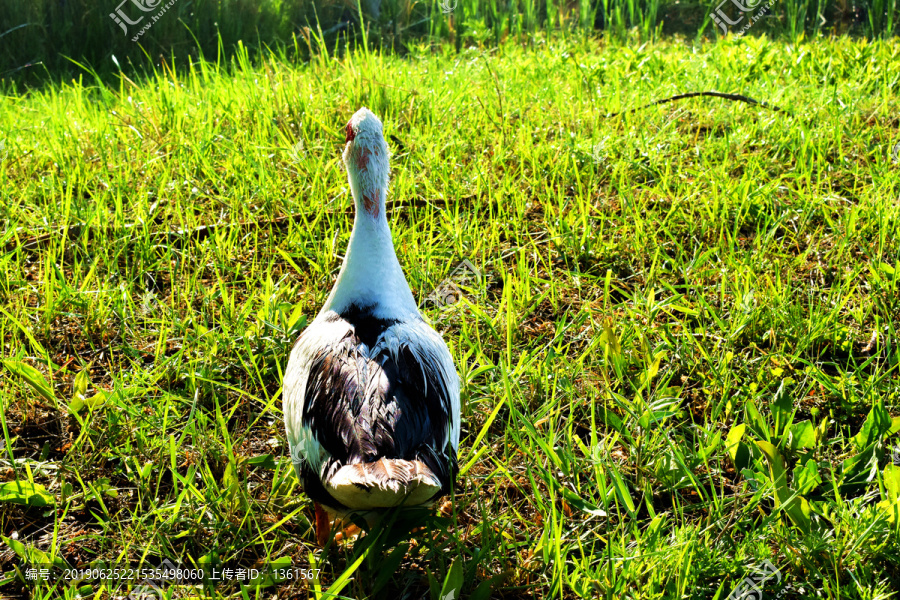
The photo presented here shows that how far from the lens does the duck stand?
2.04 m

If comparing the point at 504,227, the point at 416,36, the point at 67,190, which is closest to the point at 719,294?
the point at 504,227

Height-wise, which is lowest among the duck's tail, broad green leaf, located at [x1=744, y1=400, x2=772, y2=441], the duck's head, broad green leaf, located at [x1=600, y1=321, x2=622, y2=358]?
broad green leaf, located at [x1=744, y1=400, x2=772, y2=441]

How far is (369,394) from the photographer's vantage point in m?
2.28

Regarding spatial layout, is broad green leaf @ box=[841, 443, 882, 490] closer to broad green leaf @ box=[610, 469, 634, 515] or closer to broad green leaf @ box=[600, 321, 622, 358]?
broad green leaf @ box=[610, 469, 634, 515]

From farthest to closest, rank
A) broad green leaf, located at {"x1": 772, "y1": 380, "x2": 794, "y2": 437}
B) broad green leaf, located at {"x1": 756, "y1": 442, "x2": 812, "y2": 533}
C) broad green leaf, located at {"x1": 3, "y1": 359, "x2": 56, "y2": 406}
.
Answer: broad green leaf, located at {"x1": 3, "y1": 359, "x2": 56, "y2": 406} → broad green leaf, located at {"x1": 772, "y1": 380, "x2": 794, "y2": 437} → broad green leaf, located at {"x1": 756, "y1": 442, "x2": 812, "y2": 533}

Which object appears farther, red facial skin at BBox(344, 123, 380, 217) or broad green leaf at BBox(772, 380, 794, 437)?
red facial skin at BBox(344, 123, 380, 217)

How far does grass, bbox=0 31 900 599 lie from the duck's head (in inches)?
24.8

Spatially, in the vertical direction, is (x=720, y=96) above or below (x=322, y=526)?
above

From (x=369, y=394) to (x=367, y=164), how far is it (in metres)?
1.09

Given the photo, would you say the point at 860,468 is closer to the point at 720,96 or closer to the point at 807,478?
the point at 807,478

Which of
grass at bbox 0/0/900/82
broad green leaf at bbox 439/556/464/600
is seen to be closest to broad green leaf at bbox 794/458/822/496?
broad green leaf at bbox 439/556/464/600

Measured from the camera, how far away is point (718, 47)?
6.04 metres

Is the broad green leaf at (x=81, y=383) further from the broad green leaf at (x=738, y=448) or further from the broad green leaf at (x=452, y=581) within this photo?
the broad green leaf at (x=738, y=448)

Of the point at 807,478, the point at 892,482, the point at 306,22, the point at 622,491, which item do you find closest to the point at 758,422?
the point at 807,478
